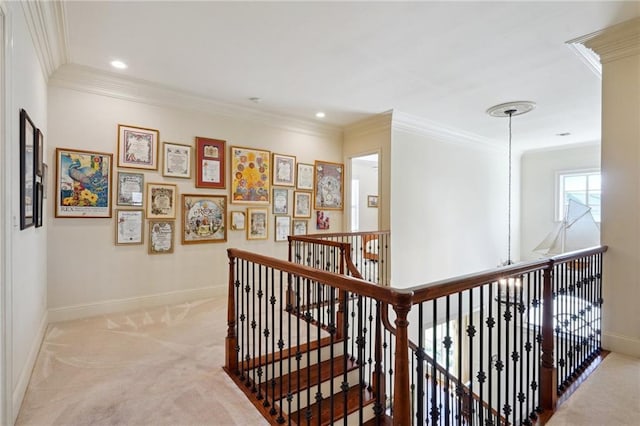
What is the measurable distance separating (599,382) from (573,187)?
5.80 metres

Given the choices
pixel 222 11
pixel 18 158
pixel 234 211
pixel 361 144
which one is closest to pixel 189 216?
pixel 234 211

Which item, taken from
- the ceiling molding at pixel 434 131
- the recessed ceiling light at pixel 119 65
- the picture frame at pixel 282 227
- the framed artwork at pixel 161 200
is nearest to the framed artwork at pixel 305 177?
the picture frame at pixel 282 227

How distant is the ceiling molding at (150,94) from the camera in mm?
3455

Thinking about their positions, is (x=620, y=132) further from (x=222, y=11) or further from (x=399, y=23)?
(x=222, y=11)

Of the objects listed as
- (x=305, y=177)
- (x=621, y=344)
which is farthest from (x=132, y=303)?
(x=621, y=344)

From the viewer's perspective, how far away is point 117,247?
3777 millimetres

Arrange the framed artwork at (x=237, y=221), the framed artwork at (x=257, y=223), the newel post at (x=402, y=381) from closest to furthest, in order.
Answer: the newel post at (x=402, y=381) → the framed artwork at (x=237, y=221) → the framed artwork at (x=257, y=223)

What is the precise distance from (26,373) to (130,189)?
6.98ft

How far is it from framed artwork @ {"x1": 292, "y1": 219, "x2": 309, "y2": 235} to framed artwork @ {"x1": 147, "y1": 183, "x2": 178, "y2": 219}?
1.81 m

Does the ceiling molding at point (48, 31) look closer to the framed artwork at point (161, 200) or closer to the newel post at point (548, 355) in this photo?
the framed artwork at point (161, 200)

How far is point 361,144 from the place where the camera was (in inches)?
216

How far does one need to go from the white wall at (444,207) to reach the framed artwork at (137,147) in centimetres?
336

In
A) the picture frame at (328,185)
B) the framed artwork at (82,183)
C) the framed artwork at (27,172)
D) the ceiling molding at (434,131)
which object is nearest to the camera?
the framed artwork at (27,172)

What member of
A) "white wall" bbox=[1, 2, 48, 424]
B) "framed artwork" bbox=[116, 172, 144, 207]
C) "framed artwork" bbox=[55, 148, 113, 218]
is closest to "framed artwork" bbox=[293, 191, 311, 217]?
"framed artwork" bbox=[116, 172, 144, 207]
